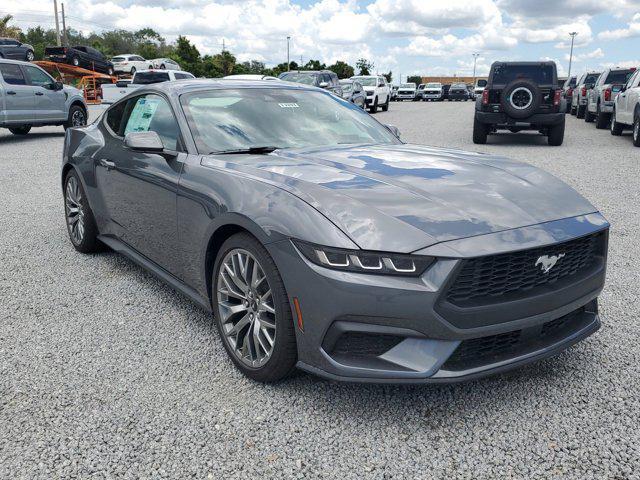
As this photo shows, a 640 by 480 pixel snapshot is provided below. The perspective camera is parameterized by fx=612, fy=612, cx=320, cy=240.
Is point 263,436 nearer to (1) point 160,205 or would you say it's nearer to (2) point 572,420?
(2) point 572,420

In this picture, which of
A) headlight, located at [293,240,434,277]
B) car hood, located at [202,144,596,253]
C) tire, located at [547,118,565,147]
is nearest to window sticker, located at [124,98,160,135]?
car hood, located at [202,144,596,253]

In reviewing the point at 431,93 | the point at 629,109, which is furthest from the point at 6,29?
the point at 629,109

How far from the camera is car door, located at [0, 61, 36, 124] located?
1403cm

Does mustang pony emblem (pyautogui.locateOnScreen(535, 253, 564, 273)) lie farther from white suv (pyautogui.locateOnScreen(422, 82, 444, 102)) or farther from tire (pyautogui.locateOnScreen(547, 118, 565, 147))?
white suv (pyautogui.locateOnScreen(422, 82, 444, 102))

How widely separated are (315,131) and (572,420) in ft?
7.68

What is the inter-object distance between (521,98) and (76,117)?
37.1 feet

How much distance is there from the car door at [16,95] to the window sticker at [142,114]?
1123 centimetres

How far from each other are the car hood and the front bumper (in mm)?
127

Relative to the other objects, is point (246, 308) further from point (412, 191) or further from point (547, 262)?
point (547, 262)

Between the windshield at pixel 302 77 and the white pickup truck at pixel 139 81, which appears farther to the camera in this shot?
the windshield at pixel 302 77

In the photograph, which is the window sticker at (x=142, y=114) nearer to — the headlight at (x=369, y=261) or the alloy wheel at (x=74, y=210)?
the alloy wheel at (x=74, y=210)

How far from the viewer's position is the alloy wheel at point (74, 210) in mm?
5242

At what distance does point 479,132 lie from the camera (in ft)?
45.5

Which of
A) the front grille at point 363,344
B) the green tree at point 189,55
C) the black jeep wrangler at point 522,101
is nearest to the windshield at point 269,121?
the front grille at point 363,344
